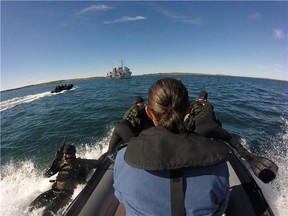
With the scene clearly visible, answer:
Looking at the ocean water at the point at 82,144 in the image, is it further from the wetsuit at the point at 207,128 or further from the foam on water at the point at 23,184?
the wetsuit at the point at 207,128

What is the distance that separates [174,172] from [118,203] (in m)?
2.63

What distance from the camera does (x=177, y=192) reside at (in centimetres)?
127

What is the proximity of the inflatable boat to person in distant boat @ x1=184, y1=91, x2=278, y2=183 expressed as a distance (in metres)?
0.23

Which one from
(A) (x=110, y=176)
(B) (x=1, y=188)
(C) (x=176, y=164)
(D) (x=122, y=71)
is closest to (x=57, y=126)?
(B) (x=1, y=188)

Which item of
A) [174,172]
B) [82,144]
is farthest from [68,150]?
[82,144]

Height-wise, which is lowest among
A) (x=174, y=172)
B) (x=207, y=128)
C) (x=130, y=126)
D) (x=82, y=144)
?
(x=82, y=144)

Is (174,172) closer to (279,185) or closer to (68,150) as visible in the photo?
(68,150)

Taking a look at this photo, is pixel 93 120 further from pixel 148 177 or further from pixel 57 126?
pixel 148 177

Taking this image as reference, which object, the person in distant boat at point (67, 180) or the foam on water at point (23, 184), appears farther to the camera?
the foam on water at point (23, 184)

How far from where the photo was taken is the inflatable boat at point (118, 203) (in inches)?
113

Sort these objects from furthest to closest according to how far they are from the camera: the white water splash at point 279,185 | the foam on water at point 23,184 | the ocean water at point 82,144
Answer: the ocean water at point 82,144, the foam on water at point 23,184, the white water splash at point 279,185

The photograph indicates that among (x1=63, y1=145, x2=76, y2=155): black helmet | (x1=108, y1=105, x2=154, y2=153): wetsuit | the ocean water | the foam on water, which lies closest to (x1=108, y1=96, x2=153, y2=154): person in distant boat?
(x1=108, y1=105, x2=154, y2=153): wetsuit

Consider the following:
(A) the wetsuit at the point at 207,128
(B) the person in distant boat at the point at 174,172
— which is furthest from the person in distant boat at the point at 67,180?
(B) the person in distant boat at the point at 174,172

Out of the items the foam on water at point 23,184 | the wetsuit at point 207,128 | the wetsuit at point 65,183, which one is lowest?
the foam on water at point 23,184
